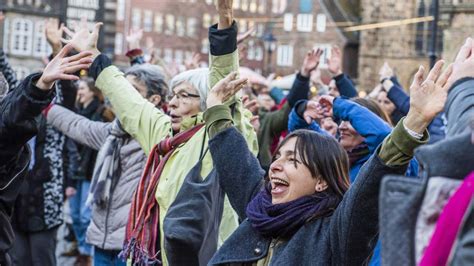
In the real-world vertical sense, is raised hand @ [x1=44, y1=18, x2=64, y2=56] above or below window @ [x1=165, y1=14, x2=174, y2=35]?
below

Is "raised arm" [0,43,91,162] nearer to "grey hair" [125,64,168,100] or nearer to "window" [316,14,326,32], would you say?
"grey hair" [125,64,168,100]

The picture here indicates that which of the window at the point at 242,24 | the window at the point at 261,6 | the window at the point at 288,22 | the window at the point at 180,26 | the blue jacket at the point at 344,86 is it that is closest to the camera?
the blue jacket at the point at 344,86

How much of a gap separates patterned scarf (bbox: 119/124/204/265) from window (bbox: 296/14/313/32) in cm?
5381

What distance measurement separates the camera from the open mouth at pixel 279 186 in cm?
443

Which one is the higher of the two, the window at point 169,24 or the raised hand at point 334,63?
the window at point 169,24

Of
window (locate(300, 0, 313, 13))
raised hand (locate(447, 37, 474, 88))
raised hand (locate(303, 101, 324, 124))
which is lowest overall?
raised hand (locate(303, 101, 324, 124))

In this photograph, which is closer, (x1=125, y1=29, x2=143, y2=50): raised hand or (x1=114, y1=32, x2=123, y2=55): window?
(x1=125, y1=29, x2=143, y2=50): raised hand

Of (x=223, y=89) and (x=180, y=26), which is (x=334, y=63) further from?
(x=180, y=26)

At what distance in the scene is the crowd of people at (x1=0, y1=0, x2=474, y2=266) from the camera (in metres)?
2.80

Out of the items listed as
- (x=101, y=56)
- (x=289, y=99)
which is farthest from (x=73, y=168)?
(x=101, y=56)

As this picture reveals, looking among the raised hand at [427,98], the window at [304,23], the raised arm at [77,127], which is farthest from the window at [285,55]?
the raised hand at [427,98]

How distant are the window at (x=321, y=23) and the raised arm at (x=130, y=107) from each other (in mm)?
51806

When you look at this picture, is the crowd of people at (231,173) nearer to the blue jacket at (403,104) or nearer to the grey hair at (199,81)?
the grey hair at (199,81)

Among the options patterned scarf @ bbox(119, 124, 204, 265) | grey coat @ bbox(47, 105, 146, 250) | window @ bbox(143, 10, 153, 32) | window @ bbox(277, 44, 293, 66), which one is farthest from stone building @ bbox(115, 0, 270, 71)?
patterned scarf @ bbox(119, 124, 204, 265)
